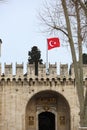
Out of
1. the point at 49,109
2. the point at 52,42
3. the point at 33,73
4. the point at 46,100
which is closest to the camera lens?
the point at 52,42

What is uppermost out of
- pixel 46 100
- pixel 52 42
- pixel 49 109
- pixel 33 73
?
pixel 52 42

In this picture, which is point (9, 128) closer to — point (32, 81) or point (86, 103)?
point (32, 81)

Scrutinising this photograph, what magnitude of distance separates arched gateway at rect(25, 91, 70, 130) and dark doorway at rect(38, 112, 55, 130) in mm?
218

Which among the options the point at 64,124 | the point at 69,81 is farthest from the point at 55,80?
the point at 64,124

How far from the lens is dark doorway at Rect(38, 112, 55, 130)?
38.4 metres

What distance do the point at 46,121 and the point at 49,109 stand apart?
69.1 inches

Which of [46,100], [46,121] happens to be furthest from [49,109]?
[46,121]

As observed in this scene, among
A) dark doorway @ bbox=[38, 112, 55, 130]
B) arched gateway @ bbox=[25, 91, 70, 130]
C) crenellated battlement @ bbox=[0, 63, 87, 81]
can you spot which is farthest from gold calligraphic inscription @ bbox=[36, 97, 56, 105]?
crenellated battlement @ bbox=[0, 63, 87, 81]

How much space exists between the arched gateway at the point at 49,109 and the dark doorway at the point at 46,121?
218 mm

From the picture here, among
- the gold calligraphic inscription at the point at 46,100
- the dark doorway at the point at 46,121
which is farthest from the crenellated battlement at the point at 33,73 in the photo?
the dark doorway at the point at 46,121

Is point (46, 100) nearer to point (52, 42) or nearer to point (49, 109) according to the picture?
point (49, 109)

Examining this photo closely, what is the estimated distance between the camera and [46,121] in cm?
3897

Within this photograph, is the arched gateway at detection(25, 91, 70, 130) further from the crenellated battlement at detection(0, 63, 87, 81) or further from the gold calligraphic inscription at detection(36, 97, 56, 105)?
the crenellated battlement at detection(0, 63, 87, 81)

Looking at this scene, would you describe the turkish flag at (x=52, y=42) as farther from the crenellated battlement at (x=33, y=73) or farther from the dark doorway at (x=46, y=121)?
the dark doorway at (x=46, y=121)
